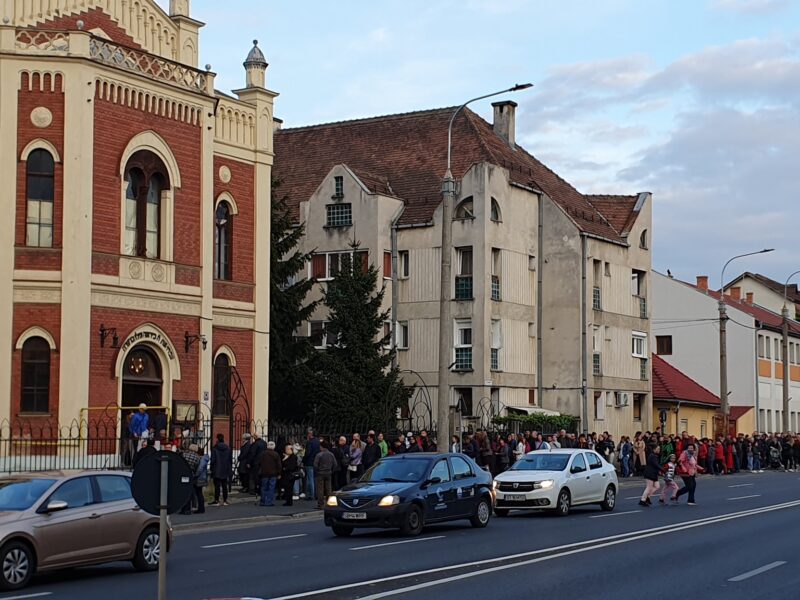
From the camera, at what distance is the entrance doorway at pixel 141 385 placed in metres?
32.4

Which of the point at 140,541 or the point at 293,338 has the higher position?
the point at 293,338

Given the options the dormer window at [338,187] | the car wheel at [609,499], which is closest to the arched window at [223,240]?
the car wheel at [609,499]

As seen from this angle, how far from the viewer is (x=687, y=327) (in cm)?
7488

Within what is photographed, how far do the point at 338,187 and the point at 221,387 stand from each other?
1652 cm

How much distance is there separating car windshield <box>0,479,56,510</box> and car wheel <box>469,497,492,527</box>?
390 inches

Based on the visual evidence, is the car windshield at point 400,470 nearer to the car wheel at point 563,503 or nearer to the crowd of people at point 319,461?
the crowd of people at point 319,461

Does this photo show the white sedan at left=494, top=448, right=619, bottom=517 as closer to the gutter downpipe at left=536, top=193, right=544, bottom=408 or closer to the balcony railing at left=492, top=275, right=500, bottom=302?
the balcony railing at left=492, top=275, right=500, bottom=302

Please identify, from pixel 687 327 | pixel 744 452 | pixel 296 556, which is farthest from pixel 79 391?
pixel 687 327

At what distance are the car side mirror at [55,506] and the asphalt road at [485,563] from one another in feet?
3.04

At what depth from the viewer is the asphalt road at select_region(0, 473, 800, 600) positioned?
14.9 metres

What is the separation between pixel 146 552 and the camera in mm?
17344

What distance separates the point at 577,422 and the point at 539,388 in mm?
2507

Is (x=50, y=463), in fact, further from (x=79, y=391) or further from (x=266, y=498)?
(x=266, y=498)

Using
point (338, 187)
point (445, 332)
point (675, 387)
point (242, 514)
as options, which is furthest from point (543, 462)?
point (675, 387)
